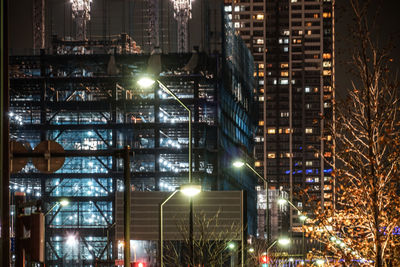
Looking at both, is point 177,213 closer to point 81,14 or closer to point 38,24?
point 81,14

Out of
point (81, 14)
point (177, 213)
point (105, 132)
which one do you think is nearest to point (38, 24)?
point (81, 14)

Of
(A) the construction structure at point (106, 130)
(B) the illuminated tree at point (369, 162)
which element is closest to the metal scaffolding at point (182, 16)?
(A) the construction structure at point (106, 130)

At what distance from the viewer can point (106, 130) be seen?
9725 cm

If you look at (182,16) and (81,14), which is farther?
(81,14)

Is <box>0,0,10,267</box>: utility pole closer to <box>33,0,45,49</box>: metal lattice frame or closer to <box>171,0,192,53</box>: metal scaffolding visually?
<box>171,0,192,53</box>: metal scaffolding

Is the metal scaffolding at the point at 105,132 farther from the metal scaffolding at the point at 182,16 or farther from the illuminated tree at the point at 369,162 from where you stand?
the illuminated tree at the point at 369,162

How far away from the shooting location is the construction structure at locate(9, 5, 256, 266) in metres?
94.6

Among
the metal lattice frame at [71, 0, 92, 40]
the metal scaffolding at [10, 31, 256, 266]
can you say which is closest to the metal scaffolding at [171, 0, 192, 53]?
the metal lattice frame at [71, 0, 92, 40]

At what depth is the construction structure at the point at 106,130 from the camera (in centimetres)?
9462

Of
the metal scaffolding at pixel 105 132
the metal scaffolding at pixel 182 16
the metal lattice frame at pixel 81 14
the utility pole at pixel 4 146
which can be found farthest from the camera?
the metal lattice frame at pixel 81 14

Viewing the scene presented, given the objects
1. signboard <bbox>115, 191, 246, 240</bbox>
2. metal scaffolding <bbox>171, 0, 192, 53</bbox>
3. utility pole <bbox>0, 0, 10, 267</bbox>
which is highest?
metal scaffolding <bbox>171, 0, 192, 53</bbox>

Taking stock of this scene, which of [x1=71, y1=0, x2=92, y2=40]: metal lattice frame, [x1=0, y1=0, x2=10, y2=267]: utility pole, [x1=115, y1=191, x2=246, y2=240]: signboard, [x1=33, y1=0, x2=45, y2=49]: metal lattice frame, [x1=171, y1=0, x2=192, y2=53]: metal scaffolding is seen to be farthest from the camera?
[x1=33, y1=0, x2=45, y2=49]: metal lattice frame

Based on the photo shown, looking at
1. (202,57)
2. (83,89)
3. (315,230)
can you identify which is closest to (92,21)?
(83,89)

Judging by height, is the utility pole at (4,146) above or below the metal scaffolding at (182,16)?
below
